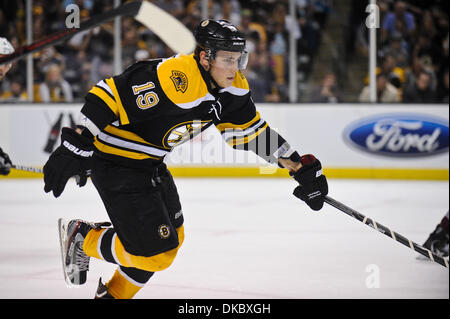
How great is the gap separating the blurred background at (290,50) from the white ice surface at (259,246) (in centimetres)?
135

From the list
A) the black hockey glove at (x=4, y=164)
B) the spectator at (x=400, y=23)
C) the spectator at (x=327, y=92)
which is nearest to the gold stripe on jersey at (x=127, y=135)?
the black hockey glove at (x=4, y=164)

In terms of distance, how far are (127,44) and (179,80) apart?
602 centimetres

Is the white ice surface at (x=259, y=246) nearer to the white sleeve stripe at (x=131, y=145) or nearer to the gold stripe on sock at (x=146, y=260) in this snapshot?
the gold stripe on sock at (x=146, y=260)

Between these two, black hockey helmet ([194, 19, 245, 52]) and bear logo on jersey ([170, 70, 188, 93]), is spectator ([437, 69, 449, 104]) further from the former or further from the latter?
bear logo on jersey ([170, 70, 188, 93])

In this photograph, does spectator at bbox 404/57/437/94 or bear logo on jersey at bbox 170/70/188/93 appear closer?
bear logo on jersey at bbox 170/70/188/93

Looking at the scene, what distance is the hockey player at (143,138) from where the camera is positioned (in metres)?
2.55

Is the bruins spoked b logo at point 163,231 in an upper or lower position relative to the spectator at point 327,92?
upper

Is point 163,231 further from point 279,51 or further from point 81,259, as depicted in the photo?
point 279,51

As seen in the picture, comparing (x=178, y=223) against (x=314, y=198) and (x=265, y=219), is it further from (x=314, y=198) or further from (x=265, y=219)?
(x=265, y=219)

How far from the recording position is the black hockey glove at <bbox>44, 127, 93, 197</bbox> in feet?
8.02

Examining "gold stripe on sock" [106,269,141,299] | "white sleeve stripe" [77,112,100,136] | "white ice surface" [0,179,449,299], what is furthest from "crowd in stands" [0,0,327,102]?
"white sleeve stripe" [77,112,100,136]

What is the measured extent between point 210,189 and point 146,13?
191cm

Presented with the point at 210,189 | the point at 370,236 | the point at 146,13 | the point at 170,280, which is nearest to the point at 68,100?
the point at 146,13

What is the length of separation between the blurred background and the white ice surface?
1352 mm
